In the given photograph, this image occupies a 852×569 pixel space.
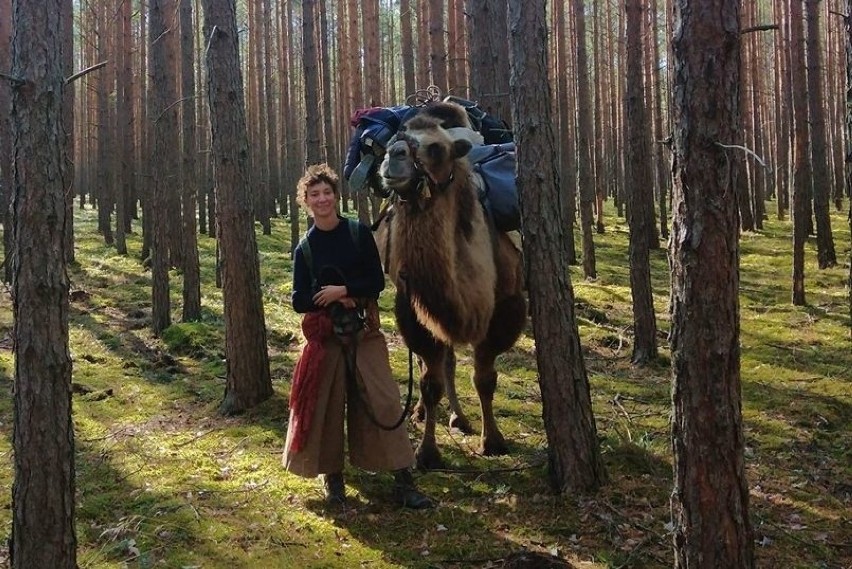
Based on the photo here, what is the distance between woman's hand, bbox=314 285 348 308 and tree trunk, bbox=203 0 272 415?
236 cm

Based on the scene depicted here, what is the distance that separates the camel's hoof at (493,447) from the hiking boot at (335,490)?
1285 millimetres

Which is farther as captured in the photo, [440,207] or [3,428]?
[3,428]

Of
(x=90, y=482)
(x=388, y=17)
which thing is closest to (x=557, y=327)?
(x=90, y=482)

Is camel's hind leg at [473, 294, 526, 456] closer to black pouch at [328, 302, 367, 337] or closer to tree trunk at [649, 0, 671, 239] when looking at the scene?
black pouch at [328, 302, 367, 337]

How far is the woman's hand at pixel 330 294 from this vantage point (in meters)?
4.53

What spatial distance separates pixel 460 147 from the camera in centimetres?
509

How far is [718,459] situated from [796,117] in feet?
35.0

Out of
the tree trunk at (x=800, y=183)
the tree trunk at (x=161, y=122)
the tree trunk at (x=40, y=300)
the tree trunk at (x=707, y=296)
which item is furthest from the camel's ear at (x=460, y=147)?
the tree trunk at (x=800, y=183)

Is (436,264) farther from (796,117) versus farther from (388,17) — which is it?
(388,17)

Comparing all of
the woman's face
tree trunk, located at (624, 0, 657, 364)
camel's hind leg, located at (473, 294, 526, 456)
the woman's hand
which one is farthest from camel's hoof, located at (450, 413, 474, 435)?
tree trunk, located at (624, 0, 657, 364)

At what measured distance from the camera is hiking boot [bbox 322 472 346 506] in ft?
15.4

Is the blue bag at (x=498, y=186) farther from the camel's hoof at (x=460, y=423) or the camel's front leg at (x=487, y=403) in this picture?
the camel's hoof at (x=460, y=423)

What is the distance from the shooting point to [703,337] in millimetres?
2854

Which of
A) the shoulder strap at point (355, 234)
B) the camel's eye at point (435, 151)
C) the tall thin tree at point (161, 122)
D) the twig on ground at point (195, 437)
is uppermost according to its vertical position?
the tall thin tree at point (161, 122)
